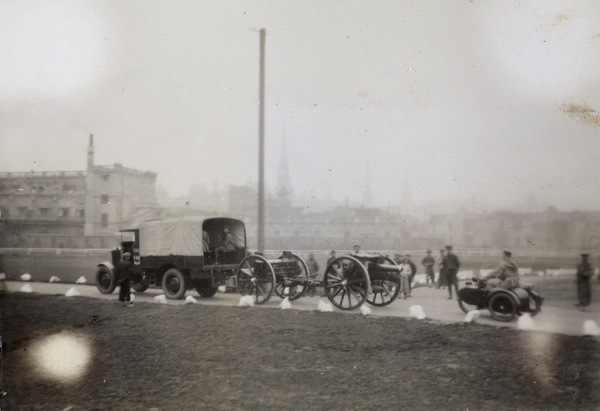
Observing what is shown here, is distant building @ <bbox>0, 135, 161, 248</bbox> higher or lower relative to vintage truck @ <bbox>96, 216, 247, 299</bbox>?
higher

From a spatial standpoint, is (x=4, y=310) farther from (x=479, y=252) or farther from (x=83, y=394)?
(x=479, y=252)

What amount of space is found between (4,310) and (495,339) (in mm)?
3749

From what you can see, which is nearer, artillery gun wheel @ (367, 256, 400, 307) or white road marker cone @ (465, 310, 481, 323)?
white road marker cone @ (465, 310, 481, 323)

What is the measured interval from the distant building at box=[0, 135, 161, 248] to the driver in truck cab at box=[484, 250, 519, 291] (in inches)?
92.5

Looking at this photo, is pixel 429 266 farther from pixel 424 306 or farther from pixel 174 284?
pixel 174 284

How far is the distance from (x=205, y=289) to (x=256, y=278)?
0.49 meters

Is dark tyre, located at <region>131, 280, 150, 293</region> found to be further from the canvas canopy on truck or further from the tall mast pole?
the tall mast pole

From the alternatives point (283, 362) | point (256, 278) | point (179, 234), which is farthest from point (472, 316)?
point (179, 234)

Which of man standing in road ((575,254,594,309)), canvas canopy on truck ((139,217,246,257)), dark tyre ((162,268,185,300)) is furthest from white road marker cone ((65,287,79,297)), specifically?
man standing in road ((575,254,594,309))

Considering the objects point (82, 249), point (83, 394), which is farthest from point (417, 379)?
point (82, 249)

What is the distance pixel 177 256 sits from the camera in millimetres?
3756

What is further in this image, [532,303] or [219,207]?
[219,207]

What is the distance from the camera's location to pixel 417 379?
2795 millimetres

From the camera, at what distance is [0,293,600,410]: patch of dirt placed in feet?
8.71
